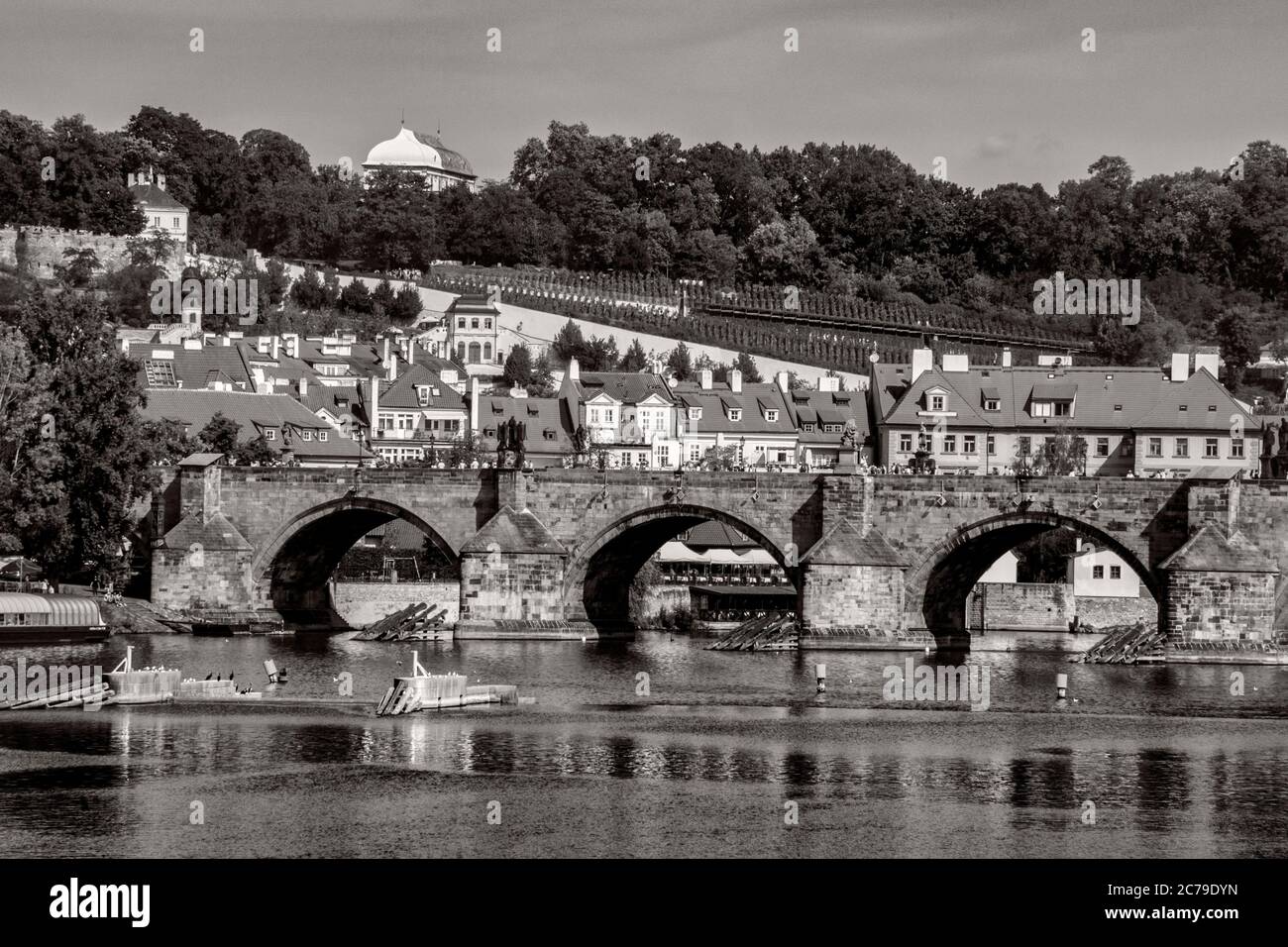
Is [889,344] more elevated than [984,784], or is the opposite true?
[889,344]

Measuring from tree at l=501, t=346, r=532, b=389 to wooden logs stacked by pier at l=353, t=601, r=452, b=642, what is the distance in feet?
194

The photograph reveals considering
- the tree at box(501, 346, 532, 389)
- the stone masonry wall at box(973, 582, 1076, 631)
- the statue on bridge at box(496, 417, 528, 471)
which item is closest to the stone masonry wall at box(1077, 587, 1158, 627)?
the stone masonry wall at box(973, 582, 1076, 631)

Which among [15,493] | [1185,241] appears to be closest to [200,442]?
[15,493]

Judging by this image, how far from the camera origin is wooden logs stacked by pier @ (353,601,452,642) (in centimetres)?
8781

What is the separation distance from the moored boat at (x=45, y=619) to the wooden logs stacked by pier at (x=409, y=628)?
1055 centimetres

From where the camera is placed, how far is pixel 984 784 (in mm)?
53344

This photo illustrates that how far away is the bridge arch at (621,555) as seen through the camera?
277 ft

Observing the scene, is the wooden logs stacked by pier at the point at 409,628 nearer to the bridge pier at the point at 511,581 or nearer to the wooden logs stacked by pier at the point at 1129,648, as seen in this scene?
the bridge pier at the point at 511,581

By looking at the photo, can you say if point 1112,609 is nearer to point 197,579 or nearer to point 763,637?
point 763,637

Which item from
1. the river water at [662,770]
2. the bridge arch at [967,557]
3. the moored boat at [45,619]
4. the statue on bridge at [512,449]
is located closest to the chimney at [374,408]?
the statue on bridge at [512,449]

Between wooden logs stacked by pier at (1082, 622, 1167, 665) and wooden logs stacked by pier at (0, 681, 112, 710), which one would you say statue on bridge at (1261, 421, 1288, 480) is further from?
wooden logs stacked by pier at (0, 681, 112, 710)

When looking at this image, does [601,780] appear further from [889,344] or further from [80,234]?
[80,234]
